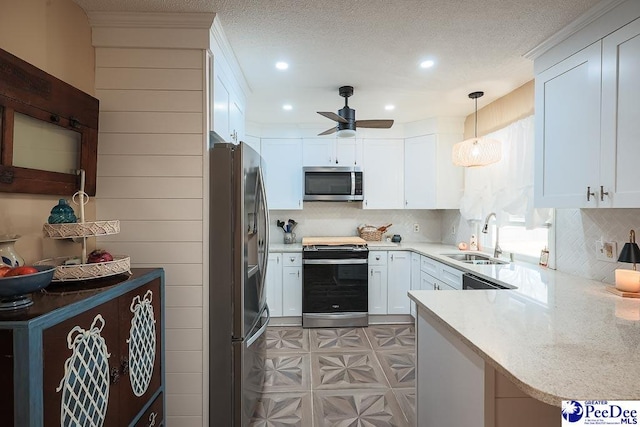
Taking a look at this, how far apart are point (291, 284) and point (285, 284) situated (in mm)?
70

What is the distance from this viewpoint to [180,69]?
1.87 m

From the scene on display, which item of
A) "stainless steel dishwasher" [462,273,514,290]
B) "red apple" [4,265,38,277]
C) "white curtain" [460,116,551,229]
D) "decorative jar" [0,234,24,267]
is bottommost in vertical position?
"stainless steel dishwasher" [462,273,514,290]

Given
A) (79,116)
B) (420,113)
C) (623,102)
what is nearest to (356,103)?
(420,113)

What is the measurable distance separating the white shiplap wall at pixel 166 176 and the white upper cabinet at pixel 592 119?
83.0 inches

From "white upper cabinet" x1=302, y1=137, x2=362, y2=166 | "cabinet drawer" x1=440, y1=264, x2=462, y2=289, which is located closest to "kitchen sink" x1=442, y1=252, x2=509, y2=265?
"cabinet drawer" x1=440, y1=264, x2=462, y2=289

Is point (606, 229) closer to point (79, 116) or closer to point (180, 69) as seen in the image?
point (180, 69)

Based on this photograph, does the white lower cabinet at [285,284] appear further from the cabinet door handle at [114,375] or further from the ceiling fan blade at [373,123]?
the cabinet door handle at [114,375]

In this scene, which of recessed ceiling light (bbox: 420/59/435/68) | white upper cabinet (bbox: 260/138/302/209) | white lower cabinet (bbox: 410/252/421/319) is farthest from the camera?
white upper cabinet (bbox: 260/138/302/209)

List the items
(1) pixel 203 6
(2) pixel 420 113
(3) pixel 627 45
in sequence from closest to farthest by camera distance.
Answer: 1. (3) pixel 627 45
2. (1) pixel 203 6
3. (2) pixel 420 113

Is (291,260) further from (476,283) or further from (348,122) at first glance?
(476,283)

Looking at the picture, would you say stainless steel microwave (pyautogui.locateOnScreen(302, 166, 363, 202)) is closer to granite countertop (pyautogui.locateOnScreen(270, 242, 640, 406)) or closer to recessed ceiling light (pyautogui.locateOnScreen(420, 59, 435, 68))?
recessed ceiling light (pyautogui.locateOnScreen(420, 59, 435, 68))

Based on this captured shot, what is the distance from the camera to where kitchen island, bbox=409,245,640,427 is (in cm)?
90

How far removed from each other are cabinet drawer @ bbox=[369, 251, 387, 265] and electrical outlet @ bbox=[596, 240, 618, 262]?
6.90 ft

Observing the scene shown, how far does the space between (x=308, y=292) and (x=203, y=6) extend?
294 centimetres
